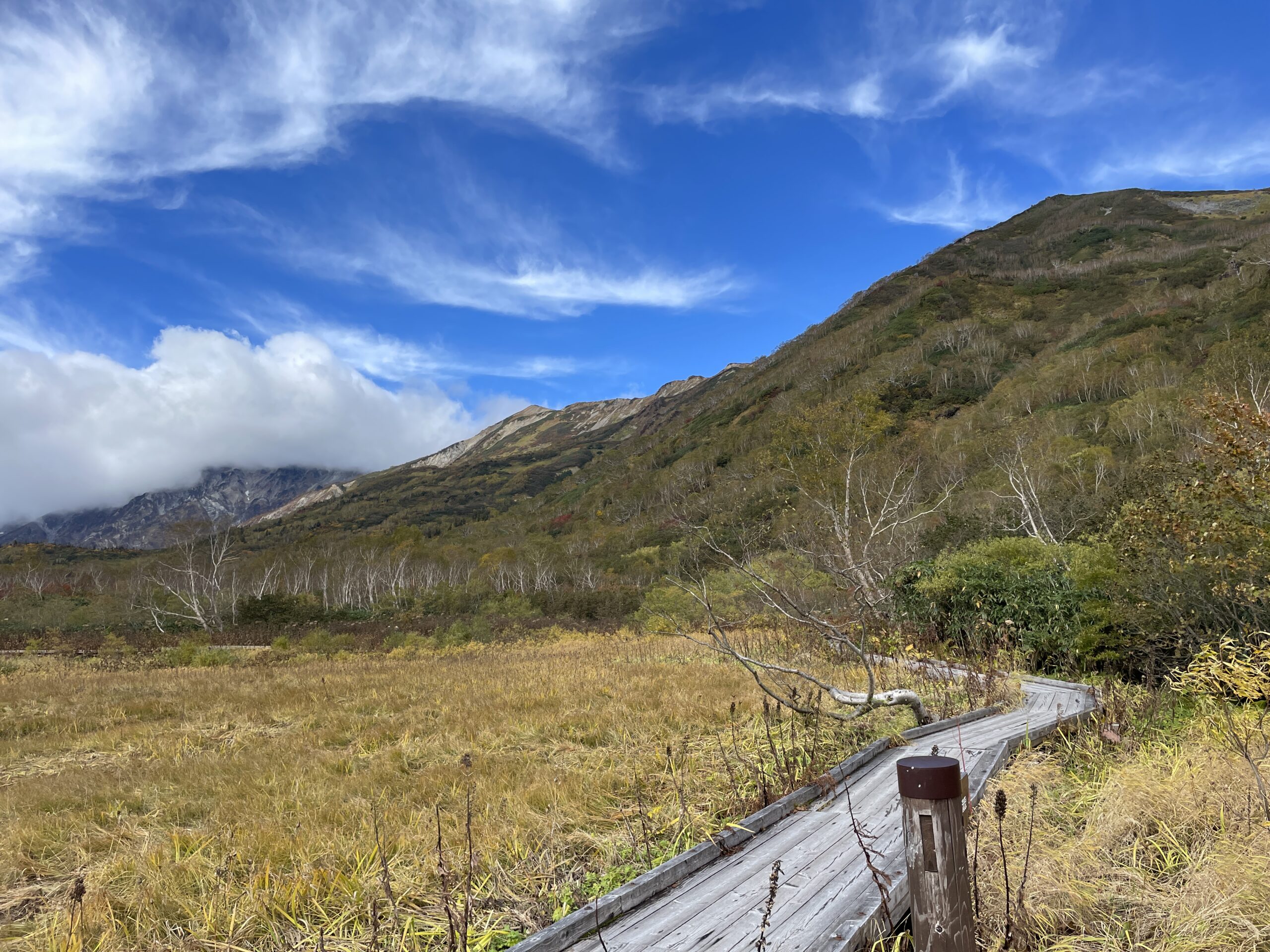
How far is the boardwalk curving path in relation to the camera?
123 inches

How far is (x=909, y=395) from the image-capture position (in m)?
71.1

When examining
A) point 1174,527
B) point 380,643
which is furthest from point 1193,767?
point 380,643

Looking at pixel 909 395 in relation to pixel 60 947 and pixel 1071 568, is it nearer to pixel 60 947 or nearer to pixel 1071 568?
pixel 1071 568

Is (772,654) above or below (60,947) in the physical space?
below

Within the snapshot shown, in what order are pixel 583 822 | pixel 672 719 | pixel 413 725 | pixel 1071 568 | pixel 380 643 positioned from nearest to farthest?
pixel 583 822
pixel 672 719
pixel 413 725
pixel 1071 568
pixel 380 643

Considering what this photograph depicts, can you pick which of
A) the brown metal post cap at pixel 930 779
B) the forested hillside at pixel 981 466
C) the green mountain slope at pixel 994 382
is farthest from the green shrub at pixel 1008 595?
the brown metal post cap at pixel 930 779

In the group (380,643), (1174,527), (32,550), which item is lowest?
(380,643)

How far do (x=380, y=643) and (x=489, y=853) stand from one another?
82.0 feet

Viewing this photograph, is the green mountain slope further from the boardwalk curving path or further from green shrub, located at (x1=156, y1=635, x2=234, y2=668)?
green shrub, located at (x1=156, y1=635, x2=234, y2=668)

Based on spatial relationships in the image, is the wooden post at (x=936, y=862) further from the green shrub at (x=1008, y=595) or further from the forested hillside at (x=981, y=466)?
the green shrub at (x=1008, y=595)

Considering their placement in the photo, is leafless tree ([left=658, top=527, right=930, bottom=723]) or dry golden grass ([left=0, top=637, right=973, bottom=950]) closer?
dry golden grass ([left=0, top=637, right=973, bottom=950])

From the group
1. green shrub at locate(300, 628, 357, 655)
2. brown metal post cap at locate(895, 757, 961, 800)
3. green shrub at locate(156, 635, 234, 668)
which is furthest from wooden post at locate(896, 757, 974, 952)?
green shrub at locate(300, 628, 357, 655)

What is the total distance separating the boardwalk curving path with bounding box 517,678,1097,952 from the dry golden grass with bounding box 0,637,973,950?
51 centimetres

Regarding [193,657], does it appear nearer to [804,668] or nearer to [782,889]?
[804,668]
